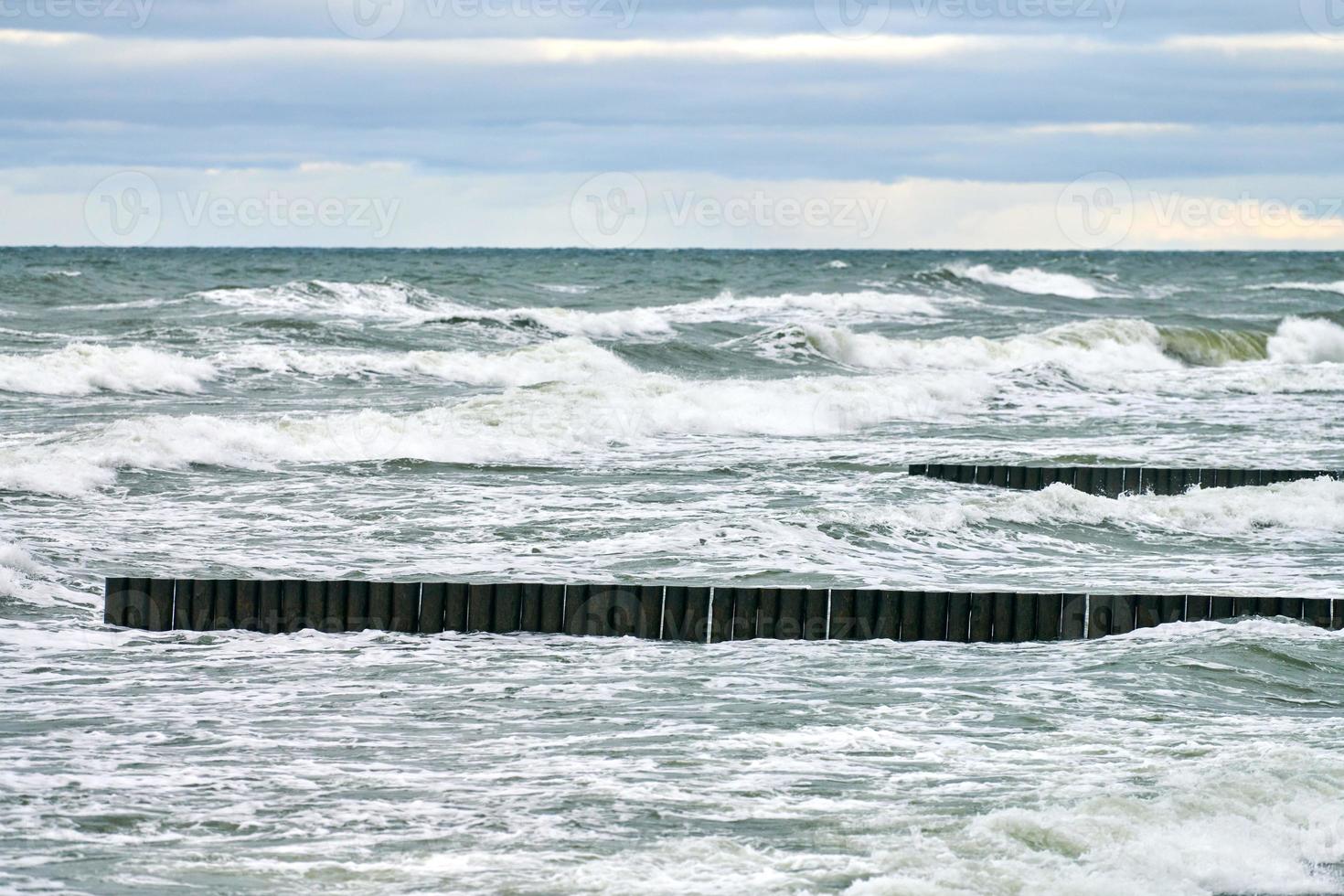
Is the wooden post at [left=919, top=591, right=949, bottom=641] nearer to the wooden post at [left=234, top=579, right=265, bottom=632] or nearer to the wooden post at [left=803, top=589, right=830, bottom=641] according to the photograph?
the wooden post at [left=803, top=589, right=830, bottom=641]

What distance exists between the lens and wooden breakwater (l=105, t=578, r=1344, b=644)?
973cm

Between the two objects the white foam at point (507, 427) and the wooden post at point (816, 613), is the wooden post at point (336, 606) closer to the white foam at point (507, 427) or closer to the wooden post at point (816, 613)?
the wooden post at point (816, 613)

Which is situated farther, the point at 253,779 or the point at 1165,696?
the point at 1165,696

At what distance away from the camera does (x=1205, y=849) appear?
5809 mm

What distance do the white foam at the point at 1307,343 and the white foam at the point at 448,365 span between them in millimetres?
18894

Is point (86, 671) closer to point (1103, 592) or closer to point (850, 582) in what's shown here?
point (850, 582)

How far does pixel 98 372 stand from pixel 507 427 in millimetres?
9964

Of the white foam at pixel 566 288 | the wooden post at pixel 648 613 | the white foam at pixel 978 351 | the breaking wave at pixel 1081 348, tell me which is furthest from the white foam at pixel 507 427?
the white foam at pixel 566 288

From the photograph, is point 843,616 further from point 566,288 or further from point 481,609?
point 566,288

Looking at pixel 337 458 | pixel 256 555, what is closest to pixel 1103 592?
pixel 256 555

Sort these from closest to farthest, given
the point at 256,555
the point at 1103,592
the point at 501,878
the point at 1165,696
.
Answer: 1. the point at 501,878
2. the point at 1165,696
3. the point at 1103,592
4. the point at 256,555

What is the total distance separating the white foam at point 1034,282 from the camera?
70938mm

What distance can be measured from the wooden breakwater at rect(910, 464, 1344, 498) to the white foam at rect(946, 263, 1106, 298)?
52787mm

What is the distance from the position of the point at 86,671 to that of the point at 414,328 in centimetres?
3094
